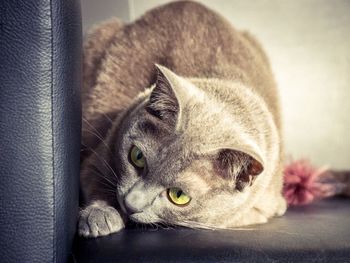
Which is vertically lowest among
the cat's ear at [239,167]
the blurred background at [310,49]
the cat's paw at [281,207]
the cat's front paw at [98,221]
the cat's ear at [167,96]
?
the cat's front paw at [98,221]

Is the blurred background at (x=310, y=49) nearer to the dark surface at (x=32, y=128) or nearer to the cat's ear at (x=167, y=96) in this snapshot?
the cat's ear at (x=167, y=96)

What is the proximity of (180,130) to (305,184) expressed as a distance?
1.85ft

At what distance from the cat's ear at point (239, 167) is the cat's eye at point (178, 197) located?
87 mm

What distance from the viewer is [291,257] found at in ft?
3.08

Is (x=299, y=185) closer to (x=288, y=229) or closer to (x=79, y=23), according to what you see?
(x=288, y=229)

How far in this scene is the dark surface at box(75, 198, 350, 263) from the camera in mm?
926

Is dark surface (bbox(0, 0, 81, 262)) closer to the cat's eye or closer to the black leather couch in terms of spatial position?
the black leather couch

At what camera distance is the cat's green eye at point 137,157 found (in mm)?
1116

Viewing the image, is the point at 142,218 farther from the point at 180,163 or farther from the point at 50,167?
the point at 50,167

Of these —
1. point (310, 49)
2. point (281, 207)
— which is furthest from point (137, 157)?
point (310, 49)

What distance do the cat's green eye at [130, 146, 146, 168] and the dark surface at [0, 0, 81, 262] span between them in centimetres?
22

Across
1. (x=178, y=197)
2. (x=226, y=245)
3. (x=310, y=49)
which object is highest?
(x=310, y=49)

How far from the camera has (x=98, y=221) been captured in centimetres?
106

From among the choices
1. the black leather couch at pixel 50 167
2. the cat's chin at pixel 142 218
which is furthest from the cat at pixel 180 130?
the black leather couch at pixel 50 167
